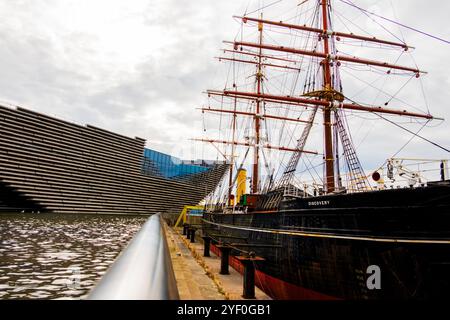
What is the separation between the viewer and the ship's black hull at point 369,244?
22.5 ft

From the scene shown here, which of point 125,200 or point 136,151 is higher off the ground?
point 136,151

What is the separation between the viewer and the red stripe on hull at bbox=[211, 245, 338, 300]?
9.38m

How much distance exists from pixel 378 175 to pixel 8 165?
54.2 metres

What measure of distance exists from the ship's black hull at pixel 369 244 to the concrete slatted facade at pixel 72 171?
158 feet

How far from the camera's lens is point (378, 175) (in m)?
9.03

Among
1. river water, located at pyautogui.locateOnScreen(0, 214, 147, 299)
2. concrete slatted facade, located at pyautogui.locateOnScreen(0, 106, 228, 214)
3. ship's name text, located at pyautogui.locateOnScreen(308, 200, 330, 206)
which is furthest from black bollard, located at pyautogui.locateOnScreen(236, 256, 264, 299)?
concrete slatted facade, located at pyautogui.locateOnScreen(0, 106, 228, 214)

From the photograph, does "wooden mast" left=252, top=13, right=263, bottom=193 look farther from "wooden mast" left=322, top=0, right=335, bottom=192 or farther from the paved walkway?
the paved walkway

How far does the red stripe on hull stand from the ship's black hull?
0.04 meters

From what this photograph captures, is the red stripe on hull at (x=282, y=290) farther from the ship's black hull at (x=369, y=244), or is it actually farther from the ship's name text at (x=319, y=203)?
the ship's name text at (x=319, y=203)

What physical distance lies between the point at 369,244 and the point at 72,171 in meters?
60.1
